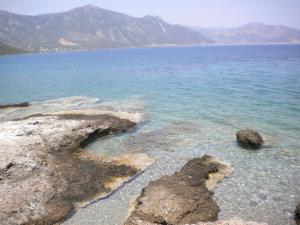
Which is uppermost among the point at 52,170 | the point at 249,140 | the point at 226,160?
the point at 249,140

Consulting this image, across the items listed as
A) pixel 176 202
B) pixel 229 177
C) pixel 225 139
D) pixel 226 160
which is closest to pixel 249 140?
pixel 225 139

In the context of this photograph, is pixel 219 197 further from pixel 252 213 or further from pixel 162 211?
pixel 162 211

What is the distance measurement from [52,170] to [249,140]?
15617 millimetres

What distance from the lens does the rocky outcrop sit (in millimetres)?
16891

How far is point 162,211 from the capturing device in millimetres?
15688

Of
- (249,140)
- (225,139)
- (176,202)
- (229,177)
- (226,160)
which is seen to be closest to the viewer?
(176,202)

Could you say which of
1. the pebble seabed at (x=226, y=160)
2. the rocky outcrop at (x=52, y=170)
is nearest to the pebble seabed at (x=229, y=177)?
the pebble seabed at (x=226, y=160)

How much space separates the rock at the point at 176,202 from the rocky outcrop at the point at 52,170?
324 cm

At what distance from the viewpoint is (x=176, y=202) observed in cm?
1636

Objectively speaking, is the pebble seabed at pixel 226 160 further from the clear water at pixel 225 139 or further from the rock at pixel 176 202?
the rock at pixel 176 202

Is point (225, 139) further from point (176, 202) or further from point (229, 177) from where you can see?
point (176, 202)

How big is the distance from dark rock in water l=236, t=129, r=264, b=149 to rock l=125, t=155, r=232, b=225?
7.44m

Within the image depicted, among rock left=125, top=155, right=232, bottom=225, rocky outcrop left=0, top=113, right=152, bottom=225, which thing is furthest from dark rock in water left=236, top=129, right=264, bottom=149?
rocky outcrop left=0, top=113, right=152, bottom=225

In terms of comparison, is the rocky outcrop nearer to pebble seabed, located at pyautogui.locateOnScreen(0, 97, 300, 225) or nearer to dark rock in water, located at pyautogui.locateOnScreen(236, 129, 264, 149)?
pebble seabed, located at pyautogui.locateOnScreen(0, 97, 300, 225)
